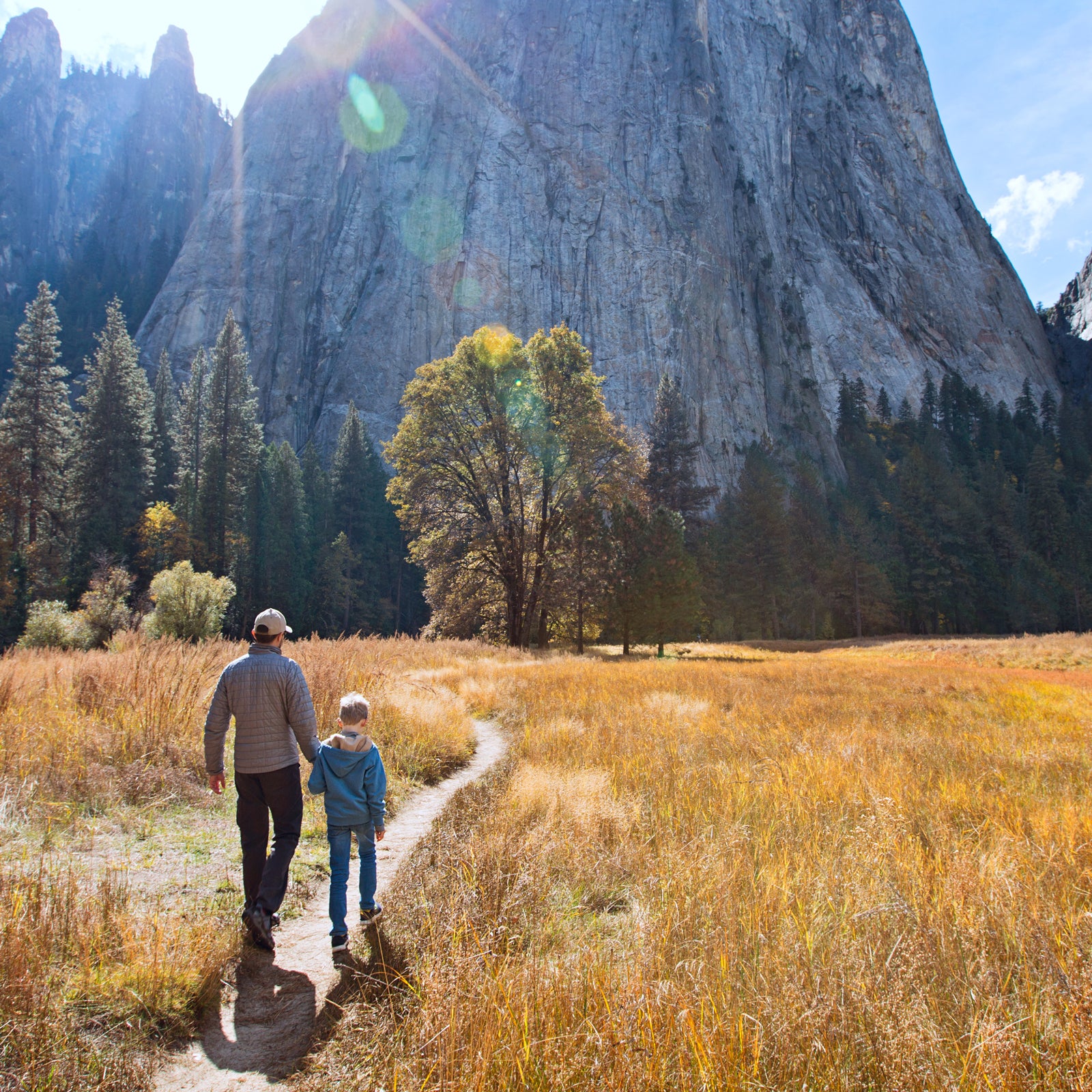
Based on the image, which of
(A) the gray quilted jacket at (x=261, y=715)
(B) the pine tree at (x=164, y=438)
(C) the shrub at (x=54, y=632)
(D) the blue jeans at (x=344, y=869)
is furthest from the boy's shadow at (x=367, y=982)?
(B) the pine tree at (x=164, y=438)

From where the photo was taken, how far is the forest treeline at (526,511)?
2422 centimetres

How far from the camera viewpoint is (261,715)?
12.5 feet

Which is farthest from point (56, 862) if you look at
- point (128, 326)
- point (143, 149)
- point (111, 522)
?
point (143, 149)

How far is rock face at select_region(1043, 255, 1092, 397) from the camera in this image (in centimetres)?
11338

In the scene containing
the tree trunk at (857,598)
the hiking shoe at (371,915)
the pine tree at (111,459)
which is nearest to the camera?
the hiking shoe at (371,915)

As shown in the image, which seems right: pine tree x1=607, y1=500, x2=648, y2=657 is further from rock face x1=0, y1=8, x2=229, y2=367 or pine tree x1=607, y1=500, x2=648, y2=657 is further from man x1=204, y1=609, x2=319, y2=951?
rock face x1=0, y1=8, x2=229, y2=367

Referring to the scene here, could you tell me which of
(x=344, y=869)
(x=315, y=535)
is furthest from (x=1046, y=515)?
(x=344, y=869)

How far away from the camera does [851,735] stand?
770cm

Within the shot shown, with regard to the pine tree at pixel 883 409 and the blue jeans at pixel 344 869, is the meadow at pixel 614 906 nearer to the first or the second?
the blue jeans at pixel 344 869

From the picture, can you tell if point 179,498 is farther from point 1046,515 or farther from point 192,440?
point 1046,515

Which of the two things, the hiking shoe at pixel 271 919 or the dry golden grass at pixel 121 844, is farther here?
the hiking shoe at pixel 271 919

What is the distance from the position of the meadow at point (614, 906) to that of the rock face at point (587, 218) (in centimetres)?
5920

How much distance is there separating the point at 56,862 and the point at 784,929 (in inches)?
176

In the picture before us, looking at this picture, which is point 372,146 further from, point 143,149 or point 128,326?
point 143,149
